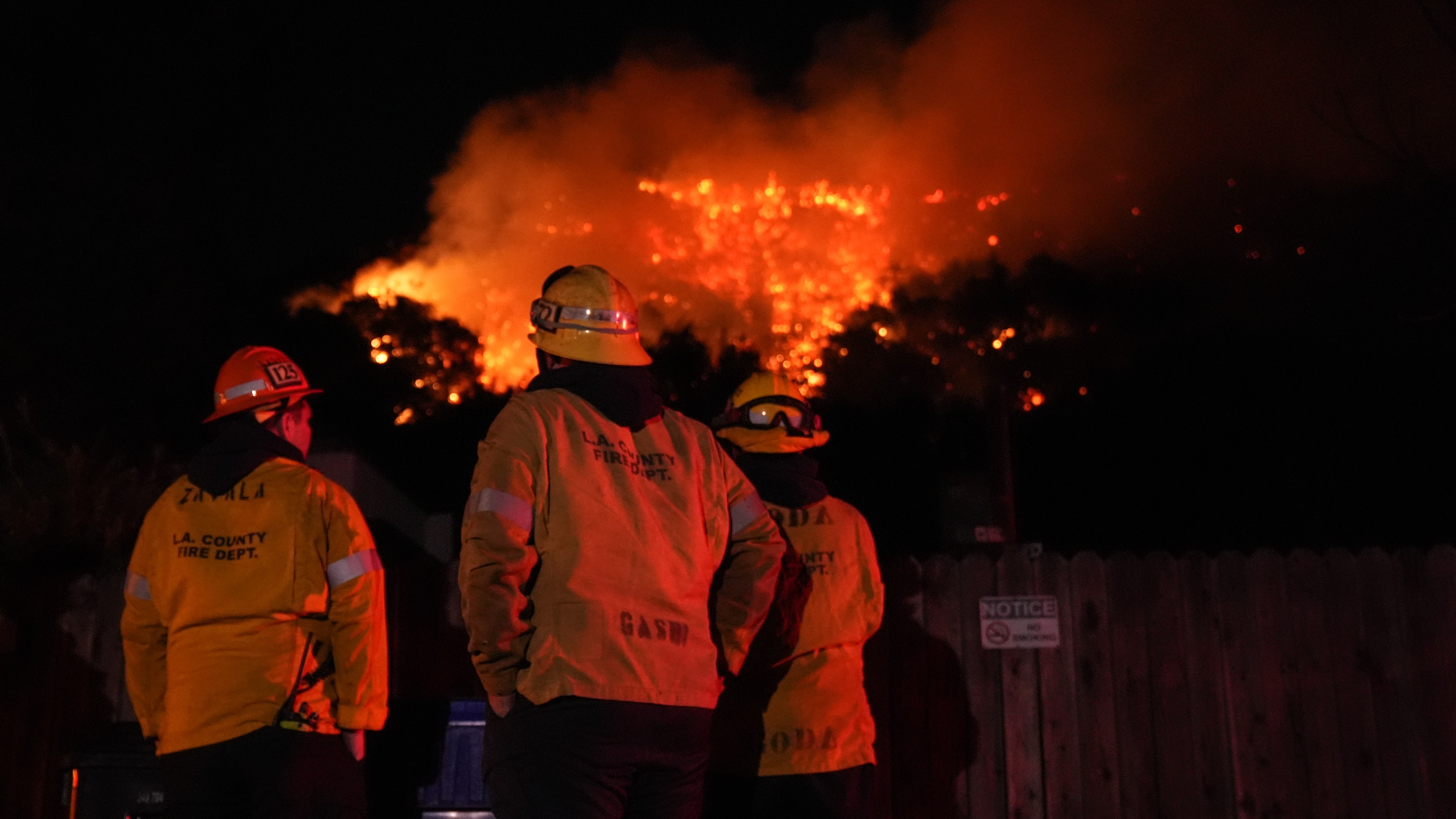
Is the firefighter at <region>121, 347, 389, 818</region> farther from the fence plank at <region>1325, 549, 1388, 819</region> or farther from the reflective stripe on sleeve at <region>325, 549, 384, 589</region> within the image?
the fence plank at <region>1325, 549, 1388, 819</region>

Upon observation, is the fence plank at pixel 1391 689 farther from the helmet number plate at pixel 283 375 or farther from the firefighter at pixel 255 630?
the helmet number plate at pixel 283 375

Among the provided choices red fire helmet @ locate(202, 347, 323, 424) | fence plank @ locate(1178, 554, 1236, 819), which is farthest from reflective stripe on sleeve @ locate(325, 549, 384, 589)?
fence plank @ locate(1178, 554, 1236, 819)

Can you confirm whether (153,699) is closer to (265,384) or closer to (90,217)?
(265,384)

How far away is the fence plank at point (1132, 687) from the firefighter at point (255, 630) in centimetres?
459

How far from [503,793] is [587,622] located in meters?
0.43

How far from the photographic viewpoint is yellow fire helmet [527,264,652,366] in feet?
10.7

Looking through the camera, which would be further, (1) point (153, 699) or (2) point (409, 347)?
(2) point (409, 347)

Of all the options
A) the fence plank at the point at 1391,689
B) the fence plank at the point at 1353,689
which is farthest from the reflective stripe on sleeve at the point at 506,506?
the fence plank at the point at 1391,689

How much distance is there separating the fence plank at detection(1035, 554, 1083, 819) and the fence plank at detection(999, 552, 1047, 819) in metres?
0.04

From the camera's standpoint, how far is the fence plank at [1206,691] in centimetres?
690

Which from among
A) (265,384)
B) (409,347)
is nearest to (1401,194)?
(409,347)

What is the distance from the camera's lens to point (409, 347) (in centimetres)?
1347

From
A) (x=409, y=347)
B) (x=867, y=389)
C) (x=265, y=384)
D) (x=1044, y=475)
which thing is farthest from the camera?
(x=1044, y=475)

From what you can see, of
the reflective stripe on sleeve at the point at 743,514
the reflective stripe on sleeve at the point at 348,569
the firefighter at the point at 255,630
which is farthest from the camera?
the reflective stripe on sleeve at the point at 348,569
